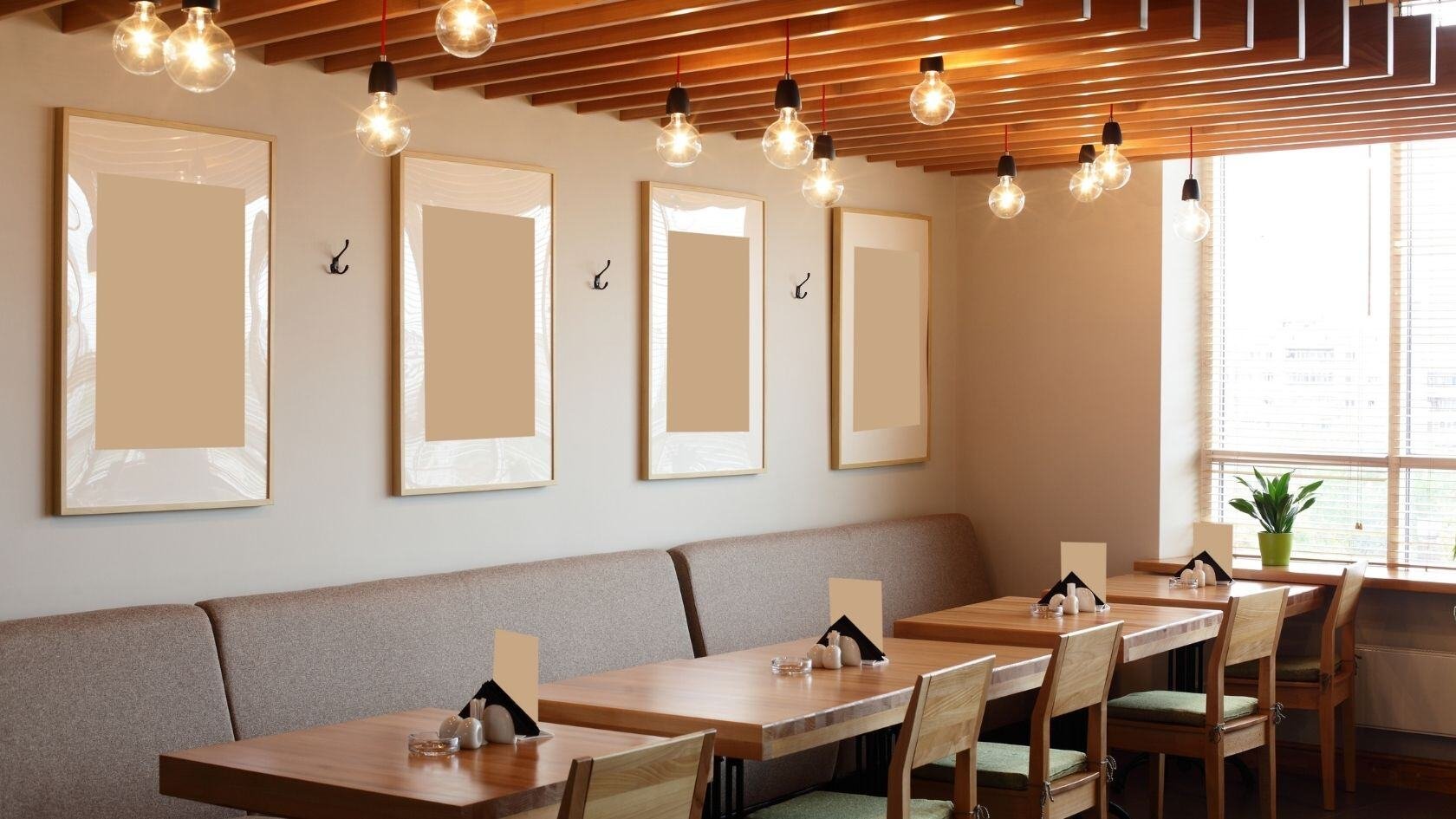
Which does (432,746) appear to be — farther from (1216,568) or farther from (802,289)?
(1216,568)

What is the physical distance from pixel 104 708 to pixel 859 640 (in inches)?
79.2

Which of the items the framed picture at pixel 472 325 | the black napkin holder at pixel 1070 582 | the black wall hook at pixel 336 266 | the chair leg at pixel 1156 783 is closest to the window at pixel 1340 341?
the chair leg at pixel 1156 783

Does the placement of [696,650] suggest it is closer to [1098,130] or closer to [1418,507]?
[1098,130]

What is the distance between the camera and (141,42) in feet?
9.15

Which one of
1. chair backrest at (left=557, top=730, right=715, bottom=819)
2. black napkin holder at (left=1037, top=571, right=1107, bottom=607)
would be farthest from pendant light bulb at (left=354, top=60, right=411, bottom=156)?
black napkin holder at (left=1037, top=571, right=1107, bottom=607)

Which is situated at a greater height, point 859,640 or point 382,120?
point 382,120

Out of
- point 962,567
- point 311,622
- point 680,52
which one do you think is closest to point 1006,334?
point 962,567

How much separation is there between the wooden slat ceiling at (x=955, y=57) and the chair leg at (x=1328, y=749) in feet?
7.44

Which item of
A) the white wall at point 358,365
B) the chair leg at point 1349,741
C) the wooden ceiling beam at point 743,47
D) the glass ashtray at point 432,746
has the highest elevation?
the wooden ceiling beam at point 743,47

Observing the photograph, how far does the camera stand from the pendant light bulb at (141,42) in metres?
2.79

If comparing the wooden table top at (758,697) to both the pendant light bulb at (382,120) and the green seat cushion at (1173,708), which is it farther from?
the pendant light bulb at (382,120)

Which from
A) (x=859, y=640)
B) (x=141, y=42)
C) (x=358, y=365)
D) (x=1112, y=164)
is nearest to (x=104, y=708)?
(x=358, y=365)

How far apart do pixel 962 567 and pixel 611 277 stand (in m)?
2.42

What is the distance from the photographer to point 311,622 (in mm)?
4172
